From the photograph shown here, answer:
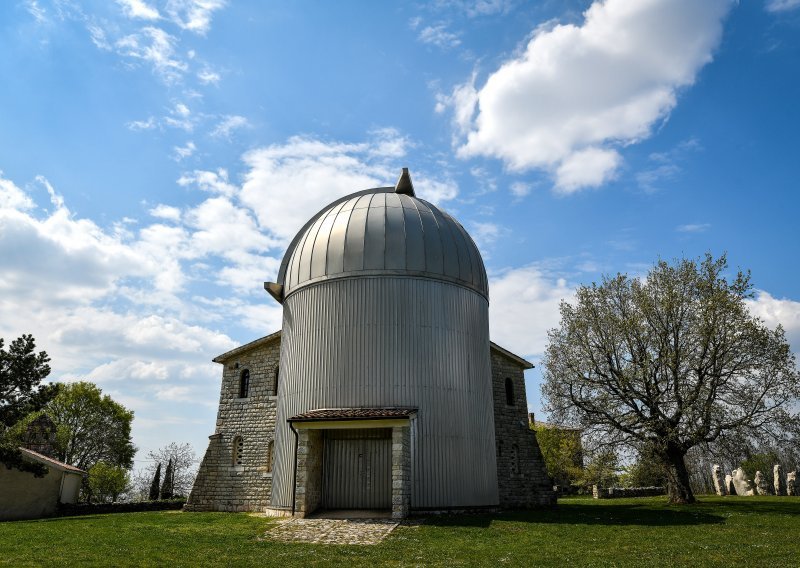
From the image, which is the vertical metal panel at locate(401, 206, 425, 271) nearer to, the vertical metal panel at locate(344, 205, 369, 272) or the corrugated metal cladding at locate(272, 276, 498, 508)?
the corrugated metal cladding at locate(272, 276, 498, 508)

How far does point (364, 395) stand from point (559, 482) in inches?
1411

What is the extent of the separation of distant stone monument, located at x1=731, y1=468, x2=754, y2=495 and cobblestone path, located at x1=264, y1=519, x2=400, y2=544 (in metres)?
24.1

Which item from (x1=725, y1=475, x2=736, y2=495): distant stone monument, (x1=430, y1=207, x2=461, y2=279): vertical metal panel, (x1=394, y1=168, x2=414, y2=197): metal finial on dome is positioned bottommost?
(x1=725, y1=475, x2=736, y2=495): distant stone monument

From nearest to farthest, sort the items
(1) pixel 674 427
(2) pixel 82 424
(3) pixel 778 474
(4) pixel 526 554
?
(4) pixel 526 554 → (1) pixel 674 427 → (3) pixel 778 474 → (2) pixel 82 424

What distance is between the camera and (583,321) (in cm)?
2239

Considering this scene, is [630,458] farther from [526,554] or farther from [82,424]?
[82,424]

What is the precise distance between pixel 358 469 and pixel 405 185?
11.3 metres

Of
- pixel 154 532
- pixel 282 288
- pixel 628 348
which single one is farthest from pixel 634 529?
pixel 282 288

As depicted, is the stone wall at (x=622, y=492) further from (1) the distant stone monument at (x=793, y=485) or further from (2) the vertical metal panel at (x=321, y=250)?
(2) the vertical metal panel at (x=321, y=250)

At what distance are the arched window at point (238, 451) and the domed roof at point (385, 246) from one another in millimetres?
6765

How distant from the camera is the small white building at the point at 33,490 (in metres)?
21.3

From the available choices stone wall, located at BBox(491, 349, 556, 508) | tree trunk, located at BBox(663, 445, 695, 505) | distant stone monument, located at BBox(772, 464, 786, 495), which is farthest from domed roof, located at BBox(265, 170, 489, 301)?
distant stone monument, located at BBox(772, 464, 786, 495)

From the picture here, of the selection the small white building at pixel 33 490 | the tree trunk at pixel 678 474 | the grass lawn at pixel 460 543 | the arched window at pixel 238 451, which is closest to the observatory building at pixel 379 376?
the arched window at pixel 238 451

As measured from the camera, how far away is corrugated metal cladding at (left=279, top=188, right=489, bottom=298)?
1861 centimetres
